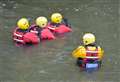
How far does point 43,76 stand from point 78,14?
13.0 feet

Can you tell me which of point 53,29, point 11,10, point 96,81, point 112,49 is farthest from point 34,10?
point 96,81

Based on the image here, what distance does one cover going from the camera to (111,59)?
10.5m

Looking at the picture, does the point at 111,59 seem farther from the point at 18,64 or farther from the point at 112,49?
the point at 18,64

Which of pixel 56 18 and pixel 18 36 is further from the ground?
pixel 56 18

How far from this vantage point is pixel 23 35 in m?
11.4

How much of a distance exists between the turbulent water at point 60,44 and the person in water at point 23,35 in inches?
6.4

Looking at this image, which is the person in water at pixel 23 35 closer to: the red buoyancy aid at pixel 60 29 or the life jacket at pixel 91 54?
the red buoyancy aid at pixel 60 29

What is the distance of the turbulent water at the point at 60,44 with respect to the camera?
389 inches

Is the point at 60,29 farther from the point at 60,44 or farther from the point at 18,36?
the point at 18,36

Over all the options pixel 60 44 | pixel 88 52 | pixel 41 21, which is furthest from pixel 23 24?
pixel 88 52

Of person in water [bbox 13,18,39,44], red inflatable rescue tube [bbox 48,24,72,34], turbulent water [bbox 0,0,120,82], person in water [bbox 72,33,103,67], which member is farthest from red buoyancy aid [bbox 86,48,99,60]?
red inflatable rescue tube [bbox 48,24,72,34]

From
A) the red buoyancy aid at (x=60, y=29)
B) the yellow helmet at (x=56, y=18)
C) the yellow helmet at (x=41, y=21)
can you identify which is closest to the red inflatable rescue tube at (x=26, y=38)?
the yellow helmet at (x=41, y=21)

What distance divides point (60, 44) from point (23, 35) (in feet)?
2.97

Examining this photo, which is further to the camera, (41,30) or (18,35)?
(41,30)
